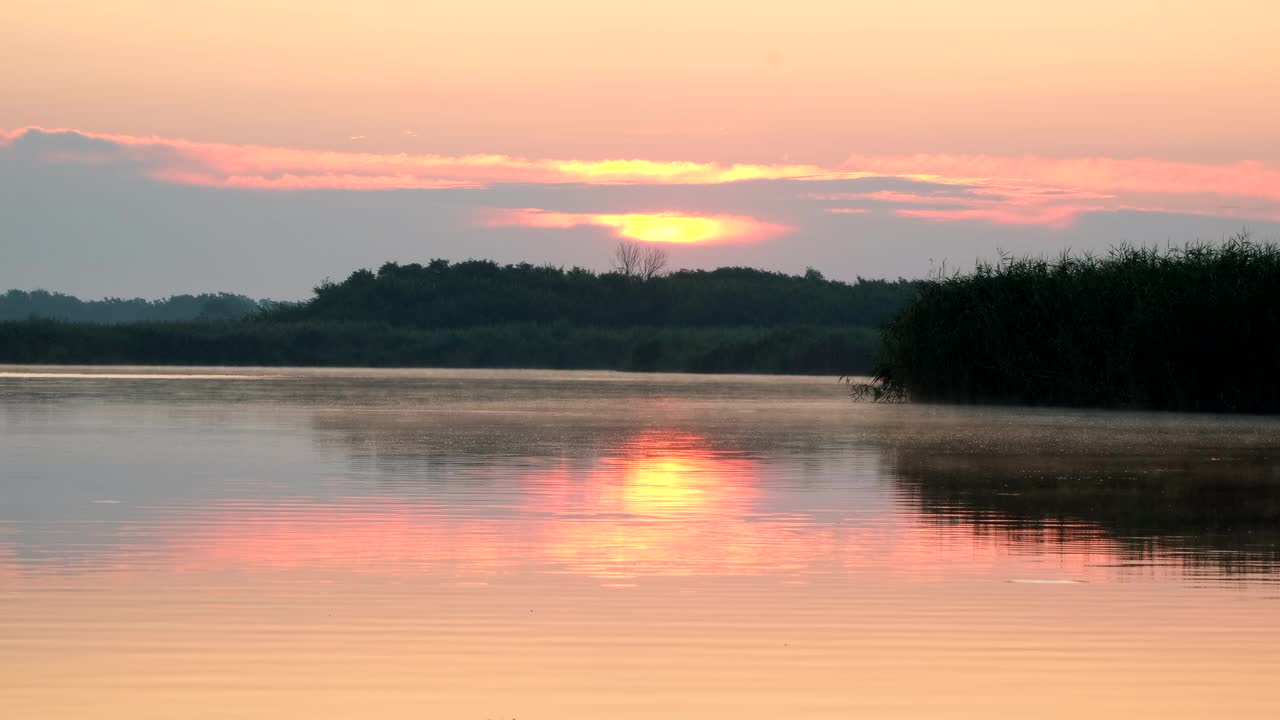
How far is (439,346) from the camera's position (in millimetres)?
73375

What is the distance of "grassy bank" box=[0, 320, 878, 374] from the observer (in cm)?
6212

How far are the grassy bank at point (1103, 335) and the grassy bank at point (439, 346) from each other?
27.5 metres

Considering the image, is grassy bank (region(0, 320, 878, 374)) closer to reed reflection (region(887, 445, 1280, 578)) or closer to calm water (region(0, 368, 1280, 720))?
reed reflection (region(887, 445, 1280, 578))

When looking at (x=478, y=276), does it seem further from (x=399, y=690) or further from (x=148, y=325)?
(x=399, y=690)

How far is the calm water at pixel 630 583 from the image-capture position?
17.5 ft

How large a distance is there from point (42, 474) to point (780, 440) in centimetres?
806

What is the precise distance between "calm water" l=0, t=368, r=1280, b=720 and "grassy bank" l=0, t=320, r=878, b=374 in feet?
148

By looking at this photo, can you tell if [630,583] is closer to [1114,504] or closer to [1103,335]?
[1114,504]

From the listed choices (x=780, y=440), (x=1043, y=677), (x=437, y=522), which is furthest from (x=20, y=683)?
(x=780, y=440)

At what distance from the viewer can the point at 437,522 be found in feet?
32.9

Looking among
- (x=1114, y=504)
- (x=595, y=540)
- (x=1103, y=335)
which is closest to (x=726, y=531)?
(x=595, y=540)

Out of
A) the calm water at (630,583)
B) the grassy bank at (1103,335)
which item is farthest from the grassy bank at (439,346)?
the calm water at (630,583)

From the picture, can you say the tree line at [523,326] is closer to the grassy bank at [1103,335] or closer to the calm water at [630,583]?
the grassy bank at [1103,335]

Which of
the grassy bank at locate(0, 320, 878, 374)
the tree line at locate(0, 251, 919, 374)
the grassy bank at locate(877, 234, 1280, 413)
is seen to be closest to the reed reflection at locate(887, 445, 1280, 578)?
the grassy bank at locate(877, 234, 1280, 413)
